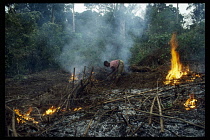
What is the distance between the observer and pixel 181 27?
17125mm

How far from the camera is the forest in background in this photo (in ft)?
36.6

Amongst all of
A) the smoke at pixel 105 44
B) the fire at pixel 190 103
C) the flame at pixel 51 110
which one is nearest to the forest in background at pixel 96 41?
the smoke at pixel 105 44

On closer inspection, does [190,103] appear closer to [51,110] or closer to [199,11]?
[51,110]

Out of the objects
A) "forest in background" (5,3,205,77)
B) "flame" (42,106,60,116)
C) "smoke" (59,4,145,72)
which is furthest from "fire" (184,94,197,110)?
"smoke" (59,4,145,72)

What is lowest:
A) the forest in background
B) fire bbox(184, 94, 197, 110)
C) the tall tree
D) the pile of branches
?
the pile of branches

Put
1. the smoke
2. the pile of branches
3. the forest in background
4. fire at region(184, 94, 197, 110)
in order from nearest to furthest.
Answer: the pile of branches
fire at region(184, 94, 197, 110)
the forest in background
the smoke

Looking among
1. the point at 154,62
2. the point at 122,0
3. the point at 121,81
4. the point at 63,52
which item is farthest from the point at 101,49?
the point at 122,0

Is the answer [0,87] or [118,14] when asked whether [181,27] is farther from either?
[0,87]

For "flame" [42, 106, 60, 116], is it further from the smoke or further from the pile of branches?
the smoke

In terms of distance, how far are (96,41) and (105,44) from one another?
118 centimetres

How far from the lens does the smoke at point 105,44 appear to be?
1423 centimetres

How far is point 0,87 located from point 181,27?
19324 millimetres

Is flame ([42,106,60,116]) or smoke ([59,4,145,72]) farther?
smoke ([59,4,145,72])

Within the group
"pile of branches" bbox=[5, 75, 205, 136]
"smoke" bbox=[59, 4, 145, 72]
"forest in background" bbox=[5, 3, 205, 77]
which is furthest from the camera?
"smoke" bbox=[59, 4, 145, 72]
